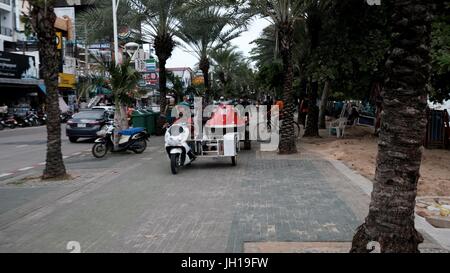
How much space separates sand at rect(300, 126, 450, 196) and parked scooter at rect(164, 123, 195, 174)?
13.6 ft

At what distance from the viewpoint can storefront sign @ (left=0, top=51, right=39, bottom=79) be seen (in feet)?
118

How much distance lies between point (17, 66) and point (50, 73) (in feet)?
96.8

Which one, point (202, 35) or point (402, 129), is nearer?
point (402, 129)

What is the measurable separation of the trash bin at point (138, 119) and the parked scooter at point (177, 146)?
10386 mm

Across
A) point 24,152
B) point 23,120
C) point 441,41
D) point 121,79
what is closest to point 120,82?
point 121,79

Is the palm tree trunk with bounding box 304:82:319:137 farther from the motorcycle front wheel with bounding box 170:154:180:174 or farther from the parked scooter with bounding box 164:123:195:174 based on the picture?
the motorcycle front wheel with bounding box 170:154:180:174

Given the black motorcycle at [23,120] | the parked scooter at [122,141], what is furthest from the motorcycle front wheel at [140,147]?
the black motorcycle at [23,120]

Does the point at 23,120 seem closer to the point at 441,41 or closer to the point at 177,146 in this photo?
the point at 177,146

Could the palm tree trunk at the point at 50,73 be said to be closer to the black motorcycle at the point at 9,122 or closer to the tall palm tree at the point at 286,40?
the tall palm tree at the point at 286,40

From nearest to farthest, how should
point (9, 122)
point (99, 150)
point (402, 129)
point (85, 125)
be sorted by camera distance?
1. point (402, 129)
2. point (99, 150)
3. point (85, 125)
4. point (9, 122)

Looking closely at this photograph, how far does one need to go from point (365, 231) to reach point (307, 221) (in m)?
2.04

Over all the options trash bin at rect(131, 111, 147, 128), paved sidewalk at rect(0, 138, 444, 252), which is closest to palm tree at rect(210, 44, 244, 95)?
trash bin at rect(131, 111, 147, 128)

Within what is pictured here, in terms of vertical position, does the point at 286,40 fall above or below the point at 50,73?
above

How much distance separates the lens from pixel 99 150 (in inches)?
602
